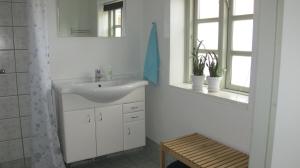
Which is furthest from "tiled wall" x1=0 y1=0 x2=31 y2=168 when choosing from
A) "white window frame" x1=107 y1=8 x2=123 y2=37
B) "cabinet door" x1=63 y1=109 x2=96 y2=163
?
"white window frame" x1=107 y1=8 x2=123 y2=37

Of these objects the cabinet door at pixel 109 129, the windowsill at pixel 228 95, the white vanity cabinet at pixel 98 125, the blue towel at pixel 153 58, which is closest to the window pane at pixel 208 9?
the blue towel at pixel 153 58

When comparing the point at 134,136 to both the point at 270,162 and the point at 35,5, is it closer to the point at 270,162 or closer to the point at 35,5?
the point at 35,5

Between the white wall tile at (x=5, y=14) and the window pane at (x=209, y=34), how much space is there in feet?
5.97

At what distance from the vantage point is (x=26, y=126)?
2.69 meters

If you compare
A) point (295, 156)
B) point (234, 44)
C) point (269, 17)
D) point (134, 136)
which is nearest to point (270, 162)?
point (295, 156)

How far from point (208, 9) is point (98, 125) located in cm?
156

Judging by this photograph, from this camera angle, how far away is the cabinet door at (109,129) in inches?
103

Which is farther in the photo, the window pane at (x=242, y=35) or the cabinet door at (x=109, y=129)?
the cabinet door at (x=109, y=129)

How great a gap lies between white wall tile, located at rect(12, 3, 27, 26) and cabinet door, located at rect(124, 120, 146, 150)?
1423 mm

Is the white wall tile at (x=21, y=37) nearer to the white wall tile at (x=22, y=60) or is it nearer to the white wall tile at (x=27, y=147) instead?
the white wall tile at (x=22, y=60)

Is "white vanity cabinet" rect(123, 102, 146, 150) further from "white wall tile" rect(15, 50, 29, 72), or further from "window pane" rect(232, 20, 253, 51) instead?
"window pane" rect(232, 20, 253, 51)

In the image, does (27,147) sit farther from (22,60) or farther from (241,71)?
(241,71)

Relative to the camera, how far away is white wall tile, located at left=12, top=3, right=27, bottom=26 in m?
2.49

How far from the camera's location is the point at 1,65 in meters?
2.49
